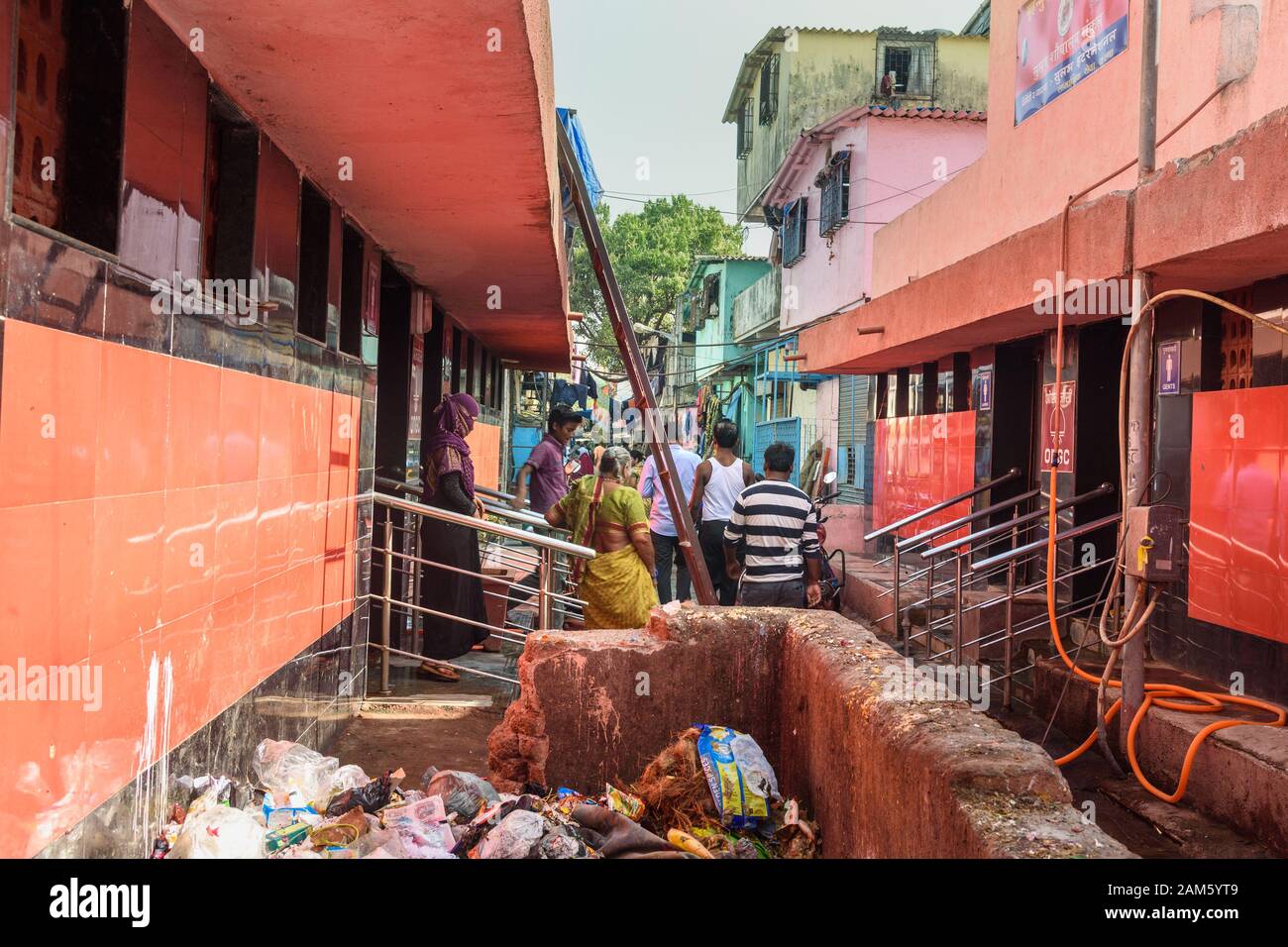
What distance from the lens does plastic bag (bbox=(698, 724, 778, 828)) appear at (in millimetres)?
4766

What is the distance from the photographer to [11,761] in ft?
8.84

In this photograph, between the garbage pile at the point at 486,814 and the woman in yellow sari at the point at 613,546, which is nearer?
the garbage pile at the point at 486,814

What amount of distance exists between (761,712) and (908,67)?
962 inches

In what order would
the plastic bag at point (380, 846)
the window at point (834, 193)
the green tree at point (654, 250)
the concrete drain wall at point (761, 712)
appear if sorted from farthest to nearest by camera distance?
the green tree at point (654, 250), the window at point (834, 193), the plastic bag at point (380, 846), the concrete drain wall at point (761, 712)

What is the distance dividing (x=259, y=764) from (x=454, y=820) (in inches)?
32.2

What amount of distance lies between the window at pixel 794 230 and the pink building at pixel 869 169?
175 centimetres

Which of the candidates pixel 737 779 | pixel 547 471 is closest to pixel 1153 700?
pixel 737 779

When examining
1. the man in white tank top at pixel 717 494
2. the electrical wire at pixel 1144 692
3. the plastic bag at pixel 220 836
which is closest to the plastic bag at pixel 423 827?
the plastic bag at pixel 220 836

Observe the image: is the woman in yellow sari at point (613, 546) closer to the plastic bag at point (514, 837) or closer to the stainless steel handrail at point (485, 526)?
the stainless steel handrail at point (485, 526)

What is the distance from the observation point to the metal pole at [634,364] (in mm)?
7453

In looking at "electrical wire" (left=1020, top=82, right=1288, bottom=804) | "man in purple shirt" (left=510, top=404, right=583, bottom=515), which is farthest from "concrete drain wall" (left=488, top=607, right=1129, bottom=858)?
"man in purple shirt" (left=510, top=404, right=583, bottom=515)

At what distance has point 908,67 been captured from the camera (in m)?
26.9
